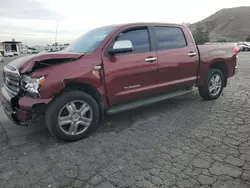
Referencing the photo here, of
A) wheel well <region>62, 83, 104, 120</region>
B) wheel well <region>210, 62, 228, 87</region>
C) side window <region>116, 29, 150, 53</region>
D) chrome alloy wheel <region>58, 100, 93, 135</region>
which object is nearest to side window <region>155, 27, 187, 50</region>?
side window <region>116, 29, 150, 53</region>

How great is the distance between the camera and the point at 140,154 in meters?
3.15

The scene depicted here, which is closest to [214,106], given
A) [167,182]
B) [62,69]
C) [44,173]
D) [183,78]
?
[183,78]

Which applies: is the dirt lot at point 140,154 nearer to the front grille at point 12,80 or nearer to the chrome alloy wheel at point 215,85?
the front grille at point 12,80

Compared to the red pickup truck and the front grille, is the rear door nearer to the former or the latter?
the red pickup truck

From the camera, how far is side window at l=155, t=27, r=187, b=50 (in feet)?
14.9

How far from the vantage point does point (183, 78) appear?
4.94 metres

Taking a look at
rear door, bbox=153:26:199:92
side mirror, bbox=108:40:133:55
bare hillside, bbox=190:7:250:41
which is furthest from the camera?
bare hillside, bbox=190:7:250:41

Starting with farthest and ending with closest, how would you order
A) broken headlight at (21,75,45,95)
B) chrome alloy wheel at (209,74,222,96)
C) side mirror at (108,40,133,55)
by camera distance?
chrome alloy wheel at (209,74,222,96), side mirror at (108,40,133,55), broken headlight at (21,75,45,95)

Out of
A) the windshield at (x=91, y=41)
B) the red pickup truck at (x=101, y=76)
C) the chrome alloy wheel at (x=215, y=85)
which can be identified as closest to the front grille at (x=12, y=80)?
the red pickup truck at (x=101, y=76)

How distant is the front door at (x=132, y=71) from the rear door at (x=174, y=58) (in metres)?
0.23

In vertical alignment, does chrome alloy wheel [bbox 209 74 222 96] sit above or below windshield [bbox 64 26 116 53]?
below

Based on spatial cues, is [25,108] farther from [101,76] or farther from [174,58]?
[174,58]

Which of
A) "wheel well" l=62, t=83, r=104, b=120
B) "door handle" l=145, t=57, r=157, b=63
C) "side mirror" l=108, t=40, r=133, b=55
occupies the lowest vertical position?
"wheel well" l=62, t=83, r=104, b=120

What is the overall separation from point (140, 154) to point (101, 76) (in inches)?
56.4
